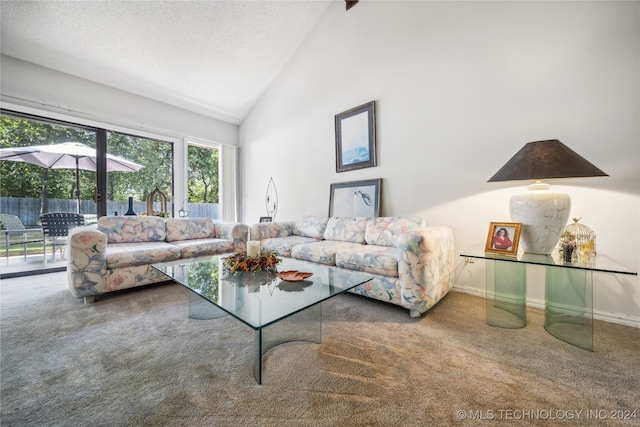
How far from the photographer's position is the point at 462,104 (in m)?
2.37

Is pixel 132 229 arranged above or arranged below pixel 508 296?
above

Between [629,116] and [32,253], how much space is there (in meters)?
6.14

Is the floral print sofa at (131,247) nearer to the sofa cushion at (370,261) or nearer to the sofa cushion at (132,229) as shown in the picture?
the sofa cushion at (132,229)

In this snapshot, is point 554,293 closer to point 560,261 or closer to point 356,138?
point 560,261

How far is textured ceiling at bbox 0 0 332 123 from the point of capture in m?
2.65

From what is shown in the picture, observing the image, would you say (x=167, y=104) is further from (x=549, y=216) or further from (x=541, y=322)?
(x=541, y=322)

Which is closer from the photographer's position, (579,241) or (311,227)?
(579,241)

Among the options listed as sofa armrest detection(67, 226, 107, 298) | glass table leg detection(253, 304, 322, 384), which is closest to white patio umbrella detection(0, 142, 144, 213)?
sofa armrest detection(67, 226, 107, 298)

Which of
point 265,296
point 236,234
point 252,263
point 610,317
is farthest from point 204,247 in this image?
point 610,317

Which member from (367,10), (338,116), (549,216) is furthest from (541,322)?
(367,10)

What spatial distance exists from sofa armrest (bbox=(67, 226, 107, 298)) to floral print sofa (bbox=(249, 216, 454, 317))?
1.43m

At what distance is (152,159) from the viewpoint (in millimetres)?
4102

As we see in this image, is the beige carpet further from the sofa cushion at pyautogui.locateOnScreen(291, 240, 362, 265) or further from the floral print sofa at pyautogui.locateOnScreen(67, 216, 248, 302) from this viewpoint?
the sofa cushion at pyautogui.locateOnScreen(291, 240, 362, 265)

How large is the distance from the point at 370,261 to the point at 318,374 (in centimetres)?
103
